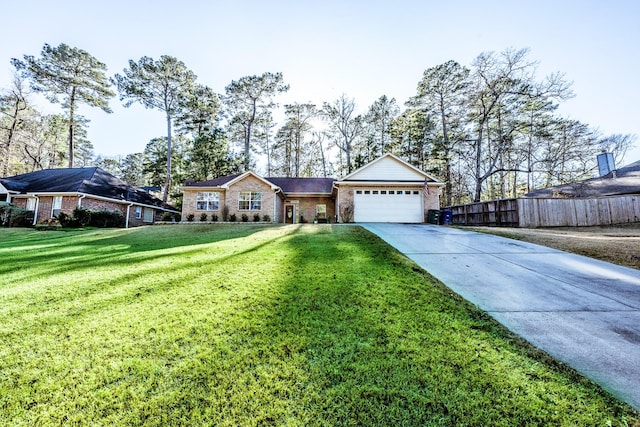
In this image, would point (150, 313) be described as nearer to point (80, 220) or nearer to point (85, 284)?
point (85, 284)

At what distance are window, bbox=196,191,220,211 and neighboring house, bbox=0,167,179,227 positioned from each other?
18.6ft

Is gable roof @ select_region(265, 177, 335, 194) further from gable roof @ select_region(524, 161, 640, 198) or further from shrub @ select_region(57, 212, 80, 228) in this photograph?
gable roof @ select_region(524, 161, 640, 198)

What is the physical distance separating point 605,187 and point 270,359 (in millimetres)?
24769

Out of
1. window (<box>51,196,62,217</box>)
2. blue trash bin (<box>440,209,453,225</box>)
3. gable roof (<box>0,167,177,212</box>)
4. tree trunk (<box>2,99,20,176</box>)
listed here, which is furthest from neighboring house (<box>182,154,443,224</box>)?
tree trunk (<box>2,99,20,176</box>)

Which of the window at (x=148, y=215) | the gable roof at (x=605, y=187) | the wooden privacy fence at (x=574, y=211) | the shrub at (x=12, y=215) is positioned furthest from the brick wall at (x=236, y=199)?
the gable roof at (x=605, y=187)

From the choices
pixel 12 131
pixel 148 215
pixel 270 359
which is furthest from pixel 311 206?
pixel 12 131

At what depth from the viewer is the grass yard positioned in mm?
1802

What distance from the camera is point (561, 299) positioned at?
393 centimetres

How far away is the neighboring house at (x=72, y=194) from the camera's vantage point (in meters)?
16.9

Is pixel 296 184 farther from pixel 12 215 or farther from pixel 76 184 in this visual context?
pixel 12 215

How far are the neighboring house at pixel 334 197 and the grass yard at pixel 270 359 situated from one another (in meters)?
12.8

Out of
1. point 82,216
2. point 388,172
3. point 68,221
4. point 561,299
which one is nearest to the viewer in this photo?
point 561,299

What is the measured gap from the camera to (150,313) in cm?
324

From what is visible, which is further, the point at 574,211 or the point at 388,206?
the point at 388,206
